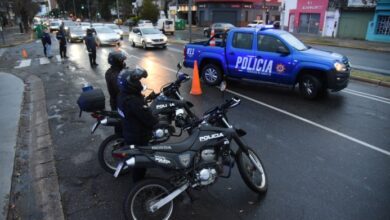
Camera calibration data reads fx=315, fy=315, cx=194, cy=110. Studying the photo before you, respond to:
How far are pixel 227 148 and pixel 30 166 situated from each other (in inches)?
141

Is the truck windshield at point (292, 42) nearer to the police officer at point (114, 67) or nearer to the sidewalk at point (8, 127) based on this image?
the police officer at point (114, 67)

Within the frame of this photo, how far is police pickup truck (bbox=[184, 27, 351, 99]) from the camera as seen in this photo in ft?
29.4

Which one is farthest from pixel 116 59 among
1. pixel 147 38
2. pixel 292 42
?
pixel 147 38

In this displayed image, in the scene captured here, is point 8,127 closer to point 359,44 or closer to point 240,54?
point 240,54

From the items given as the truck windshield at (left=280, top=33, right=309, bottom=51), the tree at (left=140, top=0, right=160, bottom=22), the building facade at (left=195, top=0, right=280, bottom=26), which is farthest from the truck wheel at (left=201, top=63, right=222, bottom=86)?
the tree at (left=140, top=0, right=160, bottom=22)

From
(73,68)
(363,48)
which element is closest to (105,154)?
(73,68)

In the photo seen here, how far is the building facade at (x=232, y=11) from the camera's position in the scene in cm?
5994

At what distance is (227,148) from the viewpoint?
13.7 feet

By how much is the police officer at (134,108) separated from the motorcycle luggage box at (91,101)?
1068 millimetres

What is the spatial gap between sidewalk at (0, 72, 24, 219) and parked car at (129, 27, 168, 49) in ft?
38.5

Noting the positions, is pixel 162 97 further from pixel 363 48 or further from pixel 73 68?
pixel 363 48

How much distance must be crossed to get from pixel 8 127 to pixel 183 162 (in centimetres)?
518

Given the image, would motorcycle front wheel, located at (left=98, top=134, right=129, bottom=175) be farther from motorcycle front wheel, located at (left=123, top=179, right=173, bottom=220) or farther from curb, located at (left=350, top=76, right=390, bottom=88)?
curb, located at (left=350, top=76, right=390, bottom=88)

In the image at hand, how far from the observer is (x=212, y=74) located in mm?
11031
